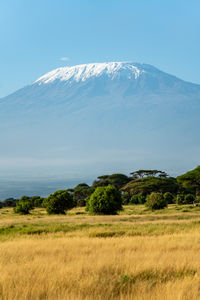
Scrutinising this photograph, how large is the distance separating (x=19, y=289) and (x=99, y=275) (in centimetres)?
198

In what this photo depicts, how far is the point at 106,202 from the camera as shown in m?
40.9

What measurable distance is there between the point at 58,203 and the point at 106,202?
21.9 ft

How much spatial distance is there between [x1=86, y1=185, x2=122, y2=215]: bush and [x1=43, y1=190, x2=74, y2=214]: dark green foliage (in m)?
4.24

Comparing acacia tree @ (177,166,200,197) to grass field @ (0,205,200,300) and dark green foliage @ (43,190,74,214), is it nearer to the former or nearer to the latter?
dark green foliage @ (43,190,74,214)

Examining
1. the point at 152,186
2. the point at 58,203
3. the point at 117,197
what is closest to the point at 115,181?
the point at 152,186

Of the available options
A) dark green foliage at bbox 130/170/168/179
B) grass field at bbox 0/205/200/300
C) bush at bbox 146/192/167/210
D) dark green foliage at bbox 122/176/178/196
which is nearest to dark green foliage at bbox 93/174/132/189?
dark green foliage at bbox 130/170/168/179

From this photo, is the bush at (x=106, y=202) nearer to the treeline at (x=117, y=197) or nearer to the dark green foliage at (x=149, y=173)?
the treeline at (x=117, y=197)

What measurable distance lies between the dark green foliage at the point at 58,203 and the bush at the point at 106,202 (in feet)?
13.9

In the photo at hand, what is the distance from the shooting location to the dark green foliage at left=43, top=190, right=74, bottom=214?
4422cm

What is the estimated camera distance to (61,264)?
903cm

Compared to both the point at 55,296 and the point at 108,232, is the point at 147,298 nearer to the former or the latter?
the point at 55,296

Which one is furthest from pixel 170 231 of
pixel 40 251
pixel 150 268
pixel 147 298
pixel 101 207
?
pixel 101 207

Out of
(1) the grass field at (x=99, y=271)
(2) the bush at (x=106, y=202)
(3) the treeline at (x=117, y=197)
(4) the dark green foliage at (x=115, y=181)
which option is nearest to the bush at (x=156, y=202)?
(3) the treeline at (x=117, y=197)

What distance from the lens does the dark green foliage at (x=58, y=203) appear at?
4422cm
